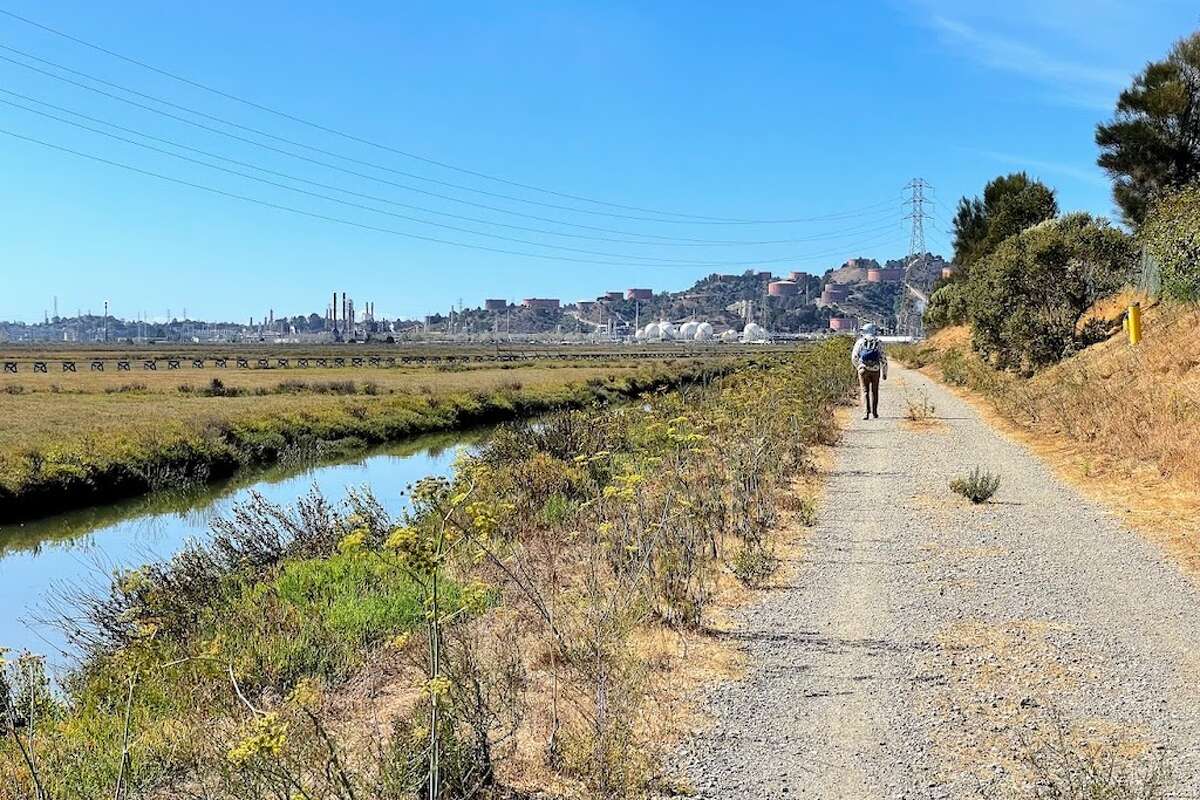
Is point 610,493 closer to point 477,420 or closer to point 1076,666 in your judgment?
point 1076,666

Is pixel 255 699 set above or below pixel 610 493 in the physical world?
below

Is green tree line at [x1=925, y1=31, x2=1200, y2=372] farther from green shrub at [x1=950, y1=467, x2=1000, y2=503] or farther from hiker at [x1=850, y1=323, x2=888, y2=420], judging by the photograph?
green shrub at [x1=950, y1=467, x2=1000, y2=503]

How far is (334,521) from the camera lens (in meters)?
13.6

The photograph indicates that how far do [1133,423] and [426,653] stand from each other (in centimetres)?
1142

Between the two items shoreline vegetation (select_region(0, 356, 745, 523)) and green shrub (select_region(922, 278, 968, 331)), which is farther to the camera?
green shrub (select_region(922, 278, 968, 331))

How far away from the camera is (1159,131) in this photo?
2891 cm

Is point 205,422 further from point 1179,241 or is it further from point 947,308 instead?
point 947,308

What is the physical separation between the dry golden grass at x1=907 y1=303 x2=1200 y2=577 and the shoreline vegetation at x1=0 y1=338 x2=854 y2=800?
149 inches

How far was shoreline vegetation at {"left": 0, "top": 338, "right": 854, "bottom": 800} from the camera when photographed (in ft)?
14.8

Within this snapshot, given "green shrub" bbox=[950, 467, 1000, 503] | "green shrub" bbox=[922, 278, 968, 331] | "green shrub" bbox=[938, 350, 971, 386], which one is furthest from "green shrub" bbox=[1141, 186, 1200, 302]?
"green shrub" bbox=[922, 278, 968, 331]

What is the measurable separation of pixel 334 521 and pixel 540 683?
27.8 feet

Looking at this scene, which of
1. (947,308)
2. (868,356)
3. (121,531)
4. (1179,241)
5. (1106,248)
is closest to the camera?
(1179,241)

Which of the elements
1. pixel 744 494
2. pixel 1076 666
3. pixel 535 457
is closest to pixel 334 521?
pixel 535 457

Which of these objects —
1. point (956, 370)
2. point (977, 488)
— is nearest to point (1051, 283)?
point (956, 370)
